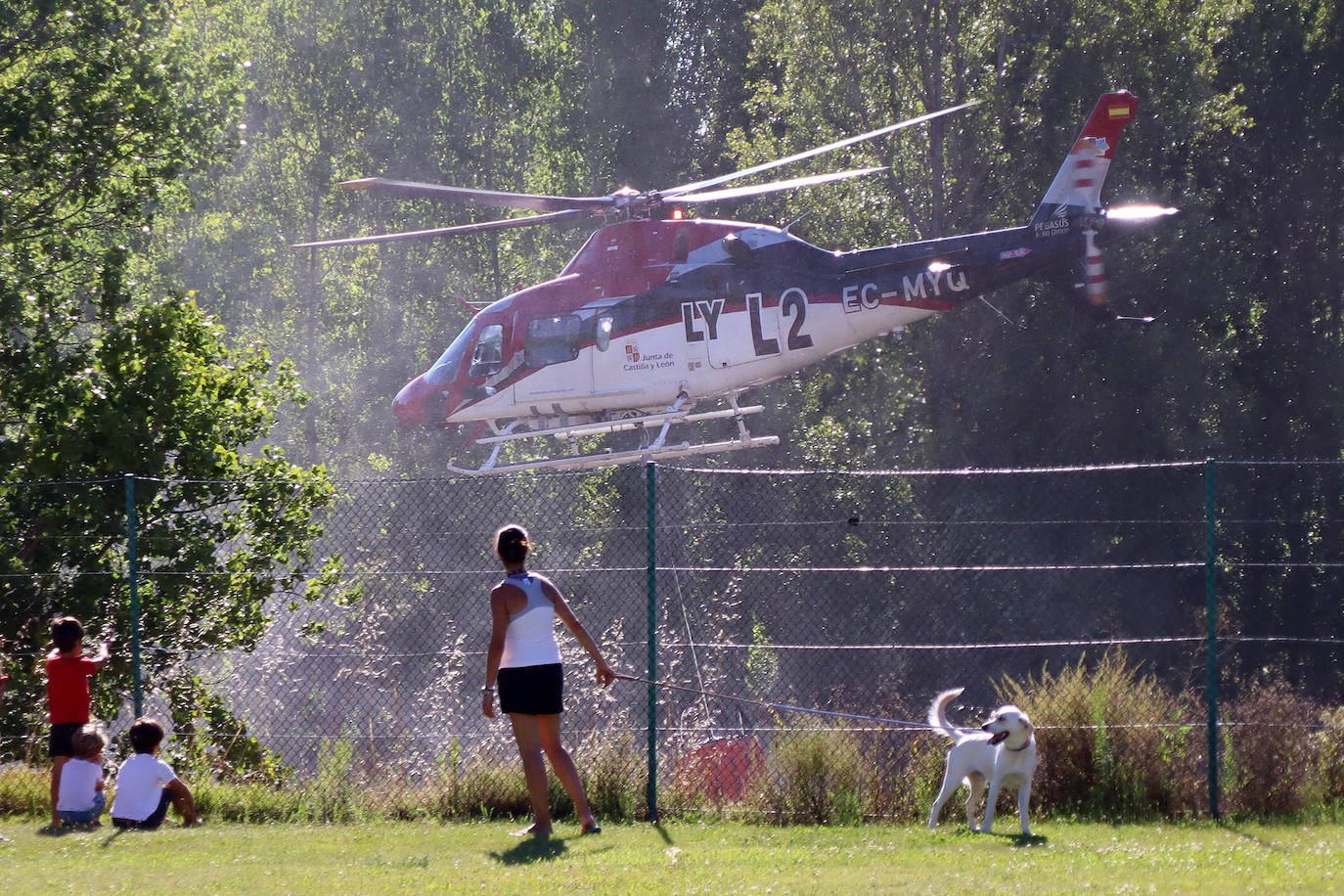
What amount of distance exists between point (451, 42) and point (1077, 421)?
2234 centimetres

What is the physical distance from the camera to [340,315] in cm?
4138

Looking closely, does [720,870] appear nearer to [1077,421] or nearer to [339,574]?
[339,574]

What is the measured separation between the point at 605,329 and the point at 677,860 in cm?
1196

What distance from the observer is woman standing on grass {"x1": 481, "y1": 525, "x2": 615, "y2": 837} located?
22.7 ft

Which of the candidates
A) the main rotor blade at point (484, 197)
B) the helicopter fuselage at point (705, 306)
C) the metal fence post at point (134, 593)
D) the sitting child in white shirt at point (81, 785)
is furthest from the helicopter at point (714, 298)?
the sitting child in white shirt at point (81, 785)

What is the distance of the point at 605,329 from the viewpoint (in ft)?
59.1

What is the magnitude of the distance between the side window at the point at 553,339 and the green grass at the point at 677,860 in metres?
10.7

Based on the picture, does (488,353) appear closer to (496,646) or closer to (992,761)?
(496,646)

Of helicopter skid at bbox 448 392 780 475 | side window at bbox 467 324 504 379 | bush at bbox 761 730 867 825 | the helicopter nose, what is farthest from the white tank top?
the helicopter nose

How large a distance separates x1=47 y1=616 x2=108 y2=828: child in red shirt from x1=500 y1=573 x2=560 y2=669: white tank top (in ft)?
8.99

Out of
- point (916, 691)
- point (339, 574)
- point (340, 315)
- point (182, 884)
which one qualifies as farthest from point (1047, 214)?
point (340, 315)

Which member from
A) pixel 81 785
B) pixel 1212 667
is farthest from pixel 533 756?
pixel 1212 667

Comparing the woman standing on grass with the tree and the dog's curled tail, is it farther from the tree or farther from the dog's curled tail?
the tree

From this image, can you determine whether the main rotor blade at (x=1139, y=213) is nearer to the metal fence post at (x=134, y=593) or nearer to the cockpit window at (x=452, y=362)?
the cockpit window at (x=452, y=362)
